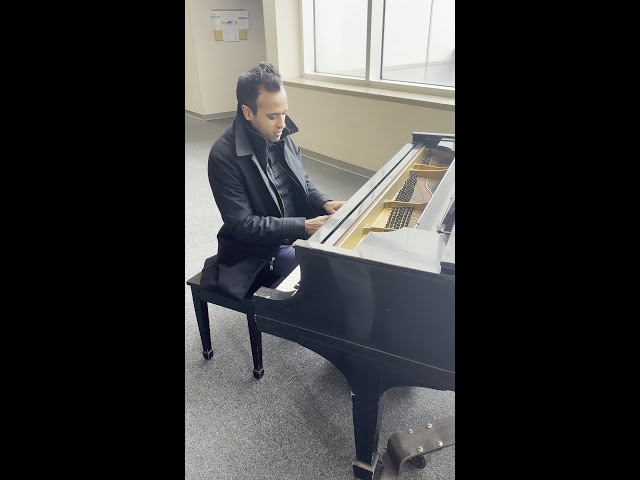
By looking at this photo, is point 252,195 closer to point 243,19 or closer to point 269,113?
point 269,113

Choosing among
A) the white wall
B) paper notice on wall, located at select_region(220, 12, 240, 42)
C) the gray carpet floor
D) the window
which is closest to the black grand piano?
the gray carpet floor

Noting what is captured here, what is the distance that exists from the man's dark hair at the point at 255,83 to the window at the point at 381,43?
8.03 feet

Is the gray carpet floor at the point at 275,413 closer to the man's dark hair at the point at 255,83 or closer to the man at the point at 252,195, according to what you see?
the man at the point at 252,195

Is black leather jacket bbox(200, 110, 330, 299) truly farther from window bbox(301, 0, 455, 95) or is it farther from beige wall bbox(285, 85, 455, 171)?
window bbox(301, 0, 455, 95)

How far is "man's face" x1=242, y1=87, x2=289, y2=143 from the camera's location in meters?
1.60

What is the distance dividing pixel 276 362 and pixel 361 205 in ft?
2.96

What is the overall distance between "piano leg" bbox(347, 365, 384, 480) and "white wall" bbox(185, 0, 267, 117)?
6.16 m

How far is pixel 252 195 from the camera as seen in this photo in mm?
1677

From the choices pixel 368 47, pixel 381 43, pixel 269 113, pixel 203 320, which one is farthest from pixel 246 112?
pixel 381 43
